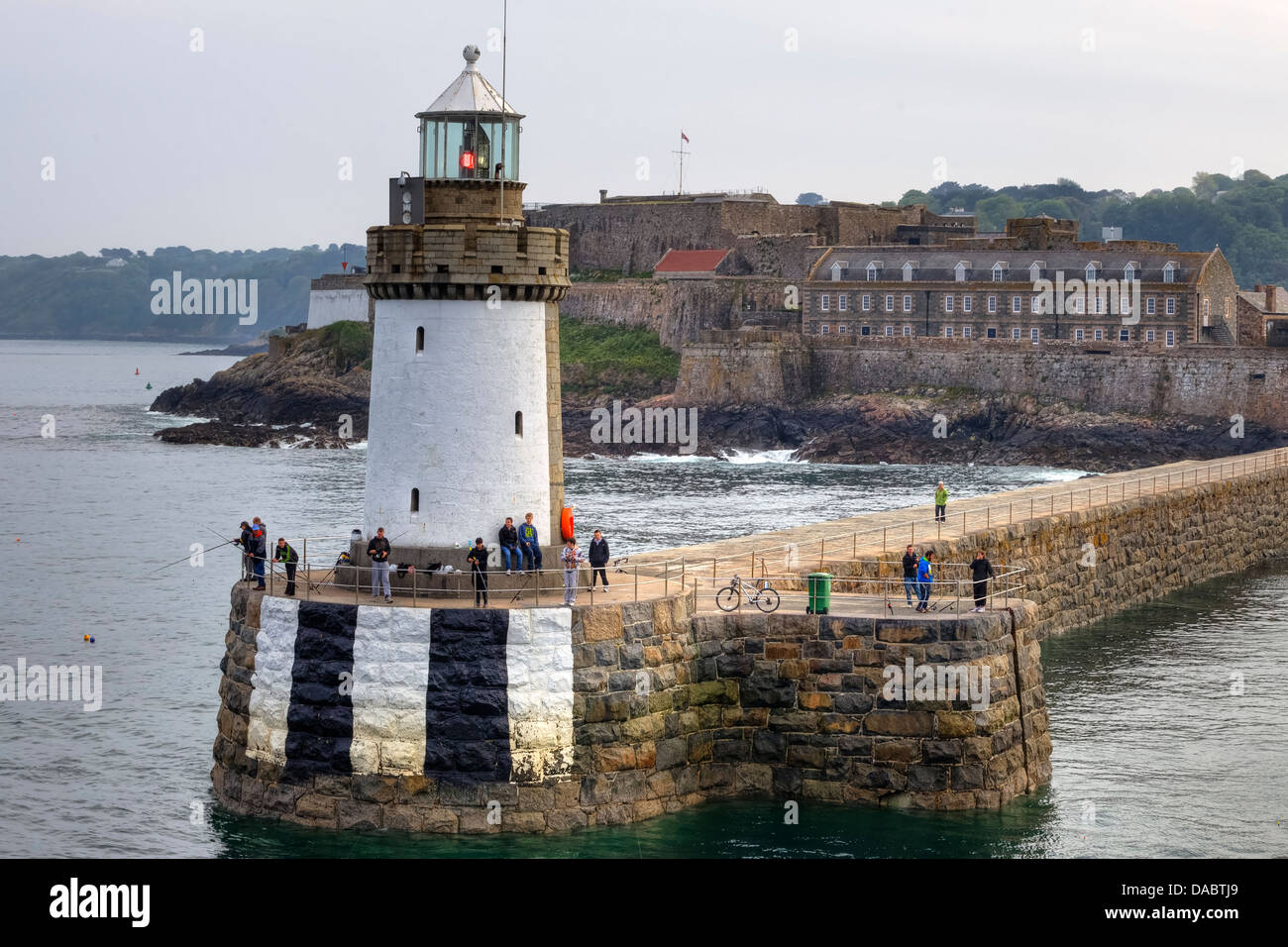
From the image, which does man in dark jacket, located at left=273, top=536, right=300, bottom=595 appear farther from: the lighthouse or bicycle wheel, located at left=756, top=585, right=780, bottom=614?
bicycle wheel, located at left=756, top=585, right=780, bottom=614

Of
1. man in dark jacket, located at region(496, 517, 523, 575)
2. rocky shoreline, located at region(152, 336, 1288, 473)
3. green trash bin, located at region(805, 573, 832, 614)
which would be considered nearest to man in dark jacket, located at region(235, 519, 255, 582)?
man in dark jacket, located at region(496, 517, 523, 575)

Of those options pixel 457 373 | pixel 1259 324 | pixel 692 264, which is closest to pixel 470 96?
pixel 457 373

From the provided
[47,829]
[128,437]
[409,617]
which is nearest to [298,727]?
[409,617]

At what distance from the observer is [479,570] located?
77.4ft

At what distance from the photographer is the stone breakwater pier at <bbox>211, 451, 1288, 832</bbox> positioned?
74.0ft

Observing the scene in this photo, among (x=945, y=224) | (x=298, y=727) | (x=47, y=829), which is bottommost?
(x=47, y=829)

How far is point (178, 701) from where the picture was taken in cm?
3153

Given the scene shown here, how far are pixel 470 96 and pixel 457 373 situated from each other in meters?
3.81

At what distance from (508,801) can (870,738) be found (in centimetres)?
456

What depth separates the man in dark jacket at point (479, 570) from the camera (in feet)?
76.6

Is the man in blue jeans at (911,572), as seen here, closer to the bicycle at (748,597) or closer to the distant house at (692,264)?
the bicycle at (748,597)

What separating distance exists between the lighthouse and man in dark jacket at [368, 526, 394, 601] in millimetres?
567

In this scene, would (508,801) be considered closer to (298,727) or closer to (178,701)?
(298,727)

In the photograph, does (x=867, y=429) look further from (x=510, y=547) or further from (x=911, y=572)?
(x=510, y=547)
